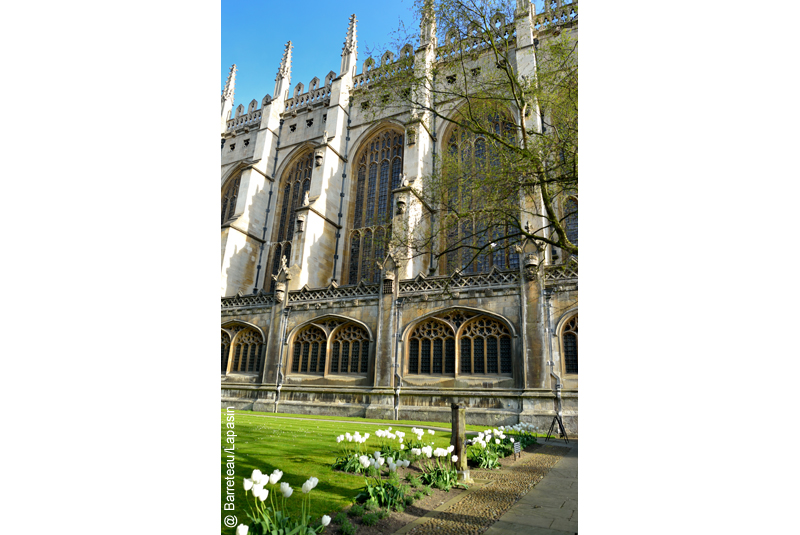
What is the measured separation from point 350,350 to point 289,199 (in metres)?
12.5

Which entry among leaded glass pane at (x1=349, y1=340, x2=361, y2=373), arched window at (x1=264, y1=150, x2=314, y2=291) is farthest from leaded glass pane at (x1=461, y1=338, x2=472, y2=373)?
arched window at (x1=264, y1=150, x2=314, y2=291)

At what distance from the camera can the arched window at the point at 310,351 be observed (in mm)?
14180

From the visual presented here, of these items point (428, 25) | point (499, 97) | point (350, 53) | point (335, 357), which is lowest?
point (335, 357)

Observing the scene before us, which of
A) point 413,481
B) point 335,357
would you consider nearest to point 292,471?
point 413,481

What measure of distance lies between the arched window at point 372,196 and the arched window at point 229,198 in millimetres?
8170

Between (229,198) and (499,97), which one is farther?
(229,198)

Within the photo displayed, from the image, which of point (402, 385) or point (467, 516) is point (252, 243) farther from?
point (467, 516)

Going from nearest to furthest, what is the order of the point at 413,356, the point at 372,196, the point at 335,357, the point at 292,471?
the point at 292,471 < the point at 413,356 < the point at 335,357 < the point at 372,196

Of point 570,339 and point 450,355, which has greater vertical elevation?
point 570,339

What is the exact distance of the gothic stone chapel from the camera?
11156 millimetres

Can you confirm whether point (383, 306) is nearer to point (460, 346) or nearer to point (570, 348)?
point (460, 346)

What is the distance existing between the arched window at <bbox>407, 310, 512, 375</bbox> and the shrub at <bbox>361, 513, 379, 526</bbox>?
996 cm

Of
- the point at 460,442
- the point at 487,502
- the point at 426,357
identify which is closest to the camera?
the point at 487,502

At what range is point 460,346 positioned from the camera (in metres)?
12.5
